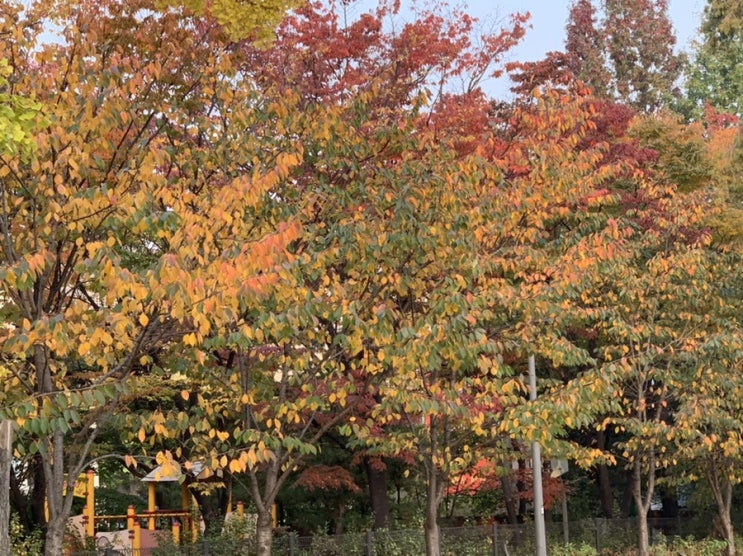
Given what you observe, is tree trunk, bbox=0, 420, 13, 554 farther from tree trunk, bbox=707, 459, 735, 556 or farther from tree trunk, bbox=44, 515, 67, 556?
tree trunk, bbox=707, 459, 735, 556

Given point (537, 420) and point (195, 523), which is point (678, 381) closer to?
point (537, 420)

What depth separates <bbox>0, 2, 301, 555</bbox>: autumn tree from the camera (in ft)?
23.8

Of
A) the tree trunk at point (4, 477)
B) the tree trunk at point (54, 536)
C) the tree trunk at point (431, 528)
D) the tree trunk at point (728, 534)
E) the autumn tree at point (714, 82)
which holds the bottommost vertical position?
the tree trunk at point (728, 534)

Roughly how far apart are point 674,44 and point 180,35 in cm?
4343

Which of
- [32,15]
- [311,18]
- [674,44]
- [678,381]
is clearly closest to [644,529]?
[678,381]

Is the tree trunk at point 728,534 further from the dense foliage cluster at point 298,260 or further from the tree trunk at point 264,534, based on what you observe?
the tree trunk at point 264,534

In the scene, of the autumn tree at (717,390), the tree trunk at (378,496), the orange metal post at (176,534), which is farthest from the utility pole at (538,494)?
the orange metal post at (176,534)

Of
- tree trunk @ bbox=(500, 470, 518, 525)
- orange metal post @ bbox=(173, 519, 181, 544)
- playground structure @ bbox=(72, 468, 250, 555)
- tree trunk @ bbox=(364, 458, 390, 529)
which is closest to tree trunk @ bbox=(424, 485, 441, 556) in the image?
playground structure @ bbox=(72, 468, 250, 555)

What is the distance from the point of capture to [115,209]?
851cm

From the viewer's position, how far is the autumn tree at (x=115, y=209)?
7250 mm

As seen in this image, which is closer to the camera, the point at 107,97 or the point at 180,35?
the point at 107,97

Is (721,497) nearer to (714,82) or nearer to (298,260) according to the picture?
(298,260)

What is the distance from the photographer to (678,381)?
19.8m

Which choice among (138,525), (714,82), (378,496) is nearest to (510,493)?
(378,496)
